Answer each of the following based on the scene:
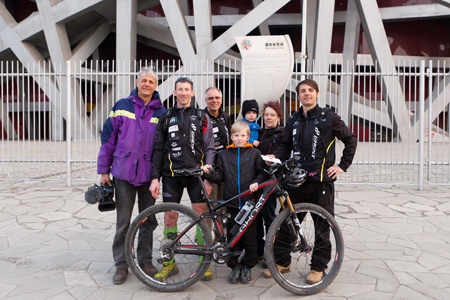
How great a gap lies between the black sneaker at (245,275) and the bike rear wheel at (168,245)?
413 millimetres

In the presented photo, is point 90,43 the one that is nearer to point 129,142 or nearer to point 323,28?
point 323,28

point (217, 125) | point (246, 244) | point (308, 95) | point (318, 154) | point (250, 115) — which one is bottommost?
point (246, 244)

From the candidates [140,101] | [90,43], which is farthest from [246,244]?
[90,43]

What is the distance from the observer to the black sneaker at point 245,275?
333 centimetres

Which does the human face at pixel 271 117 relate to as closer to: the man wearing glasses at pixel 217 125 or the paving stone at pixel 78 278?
the man wearing glasses at pixel 217 125

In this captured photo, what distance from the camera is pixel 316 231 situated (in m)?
3.27

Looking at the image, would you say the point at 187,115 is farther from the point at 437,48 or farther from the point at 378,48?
the point at 437,48

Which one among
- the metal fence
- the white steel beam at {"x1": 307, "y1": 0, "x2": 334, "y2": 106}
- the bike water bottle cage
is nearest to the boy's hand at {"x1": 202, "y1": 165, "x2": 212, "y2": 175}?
the bike water bottle cage

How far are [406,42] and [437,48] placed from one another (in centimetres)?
180

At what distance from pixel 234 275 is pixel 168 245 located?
2.14 ft

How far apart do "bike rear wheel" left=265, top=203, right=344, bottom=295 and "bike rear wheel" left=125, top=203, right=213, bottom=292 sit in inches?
20.8

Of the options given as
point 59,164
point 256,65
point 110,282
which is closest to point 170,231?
point 110,282

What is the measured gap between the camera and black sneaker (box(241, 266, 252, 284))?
3.33 m

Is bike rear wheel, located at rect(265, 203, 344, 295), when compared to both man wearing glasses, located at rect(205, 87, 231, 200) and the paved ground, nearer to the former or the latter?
the paved ground
